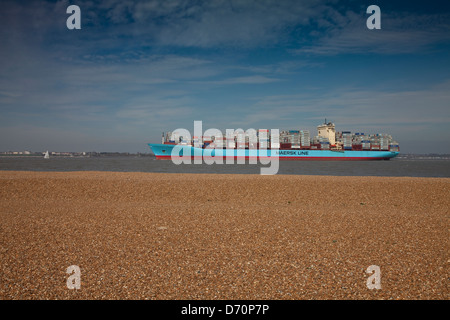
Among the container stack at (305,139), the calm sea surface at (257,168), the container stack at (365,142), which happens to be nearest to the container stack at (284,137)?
the container stack at (305,139)

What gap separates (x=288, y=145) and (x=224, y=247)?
290 feet

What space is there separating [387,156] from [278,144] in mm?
39630

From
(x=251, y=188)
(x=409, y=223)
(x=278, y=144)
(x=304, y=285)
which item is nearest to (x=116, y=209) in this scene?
(x=251, y=188)

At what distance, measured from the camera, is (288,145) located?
93.1 metres

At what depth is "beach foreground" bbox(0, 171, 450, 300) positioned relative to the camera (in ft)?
16.6

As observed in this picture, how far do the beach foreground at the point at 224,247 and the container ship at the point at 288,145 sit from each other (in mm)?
70443

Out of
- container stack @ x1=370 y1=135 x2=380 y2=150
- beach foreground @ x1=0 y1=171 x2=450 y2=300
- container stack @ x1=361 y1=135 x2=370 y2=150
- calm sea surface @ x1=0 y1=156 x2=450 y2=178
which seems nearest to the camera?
beach foreground @ x1=0 y1=171 x2=450 y2=300

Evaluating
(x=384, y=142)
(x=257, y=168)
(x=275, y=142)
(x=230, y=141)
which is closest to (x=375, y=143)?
(x=384, y=142)

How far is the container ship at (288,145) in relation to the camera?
8531 centimetres

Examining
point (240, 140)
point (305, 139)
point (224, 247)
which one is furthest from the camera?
point (305, 139)

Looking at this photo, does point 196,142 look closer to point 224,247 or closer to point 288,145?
point 288,145

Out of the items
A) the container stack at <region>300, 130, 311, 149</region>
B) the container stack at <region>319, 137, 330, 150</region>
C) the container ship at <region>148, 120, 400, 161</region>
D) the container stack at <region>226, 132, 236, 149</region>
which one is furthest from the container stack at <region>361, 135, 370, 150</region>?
the container stack at <region>226, 132, 236, 149</region>

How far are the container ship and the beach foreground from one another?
231 feet

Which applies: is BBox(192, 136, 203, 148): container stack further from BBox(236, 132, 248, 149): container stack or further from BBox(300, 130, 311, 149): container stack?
BBox(300, 130, 311, 149): container stack
